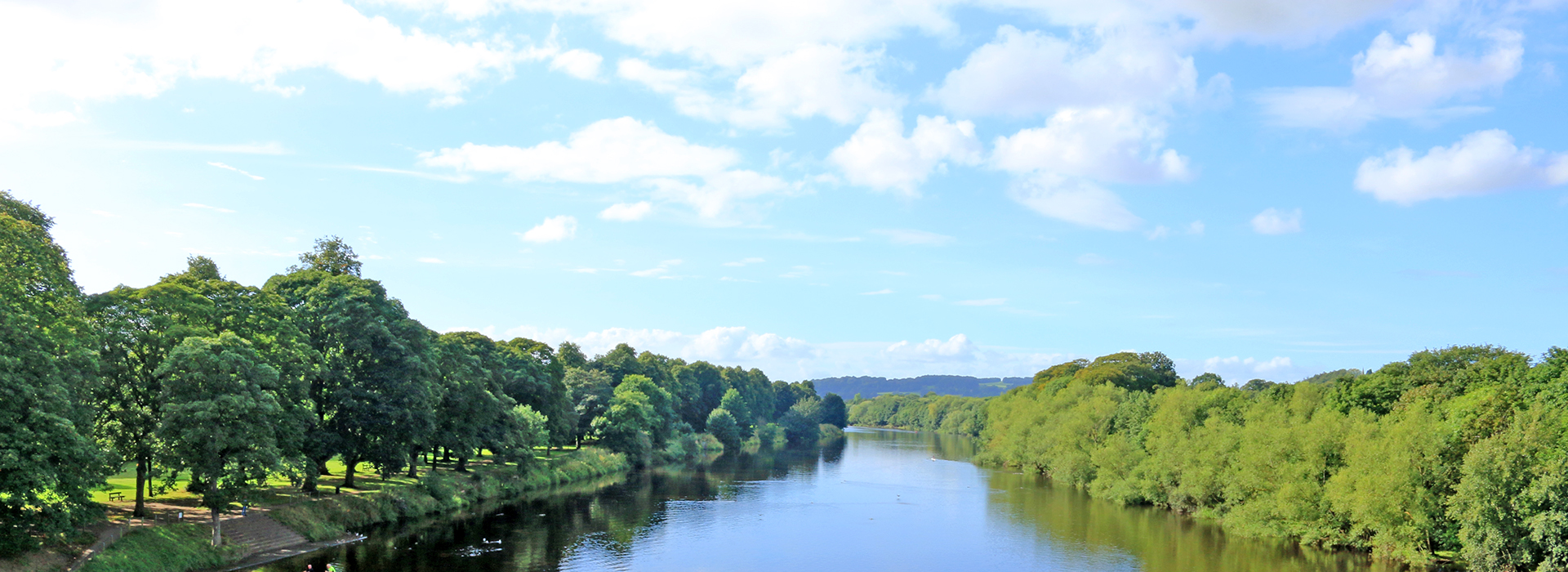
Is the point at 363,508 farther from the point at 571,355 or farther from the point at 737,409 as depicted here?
the point at 737,409

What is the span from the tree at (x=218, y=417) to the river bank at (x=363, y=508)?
5.52 ft

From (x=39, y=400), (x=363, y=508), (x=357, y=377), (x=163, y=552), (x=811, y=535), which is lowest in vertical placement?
(x=811, y=535)

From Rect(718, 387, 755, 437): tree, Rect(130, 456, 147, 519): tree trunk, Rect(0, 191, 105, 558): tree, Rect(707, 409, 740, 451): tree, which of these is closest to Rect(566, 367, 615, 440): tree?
Rect(707, 409, 740, 451): tree

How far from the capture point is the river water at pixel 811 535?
49.0 metres

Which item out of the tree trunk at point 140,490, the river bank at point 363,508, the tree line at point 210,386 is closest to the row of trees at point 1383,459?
the river bank at point 363,508

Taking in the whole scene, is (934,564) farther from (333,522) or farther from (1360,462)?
(333,522)

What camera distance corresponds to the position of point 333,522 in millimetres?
52125

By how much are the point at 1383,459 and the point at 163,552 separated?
60158 millimetres

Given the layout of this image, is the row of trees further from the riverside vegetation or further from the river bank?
the river bank

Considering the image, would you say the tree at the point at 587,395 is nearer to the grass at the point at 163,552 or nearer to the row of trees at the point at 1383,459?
the row of trees at the point at 1383,459

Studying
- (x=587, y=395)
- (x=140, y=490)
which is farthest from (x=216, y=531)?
(x=587, y=395)

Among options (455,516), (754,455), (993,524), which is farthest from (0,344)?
(754,455)

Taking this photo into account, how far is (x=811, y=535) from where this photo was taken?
59844 millimetres

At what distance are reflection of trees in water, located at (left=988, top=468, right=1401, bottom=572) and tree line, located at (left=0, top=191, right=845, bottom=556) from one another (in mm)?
41681
